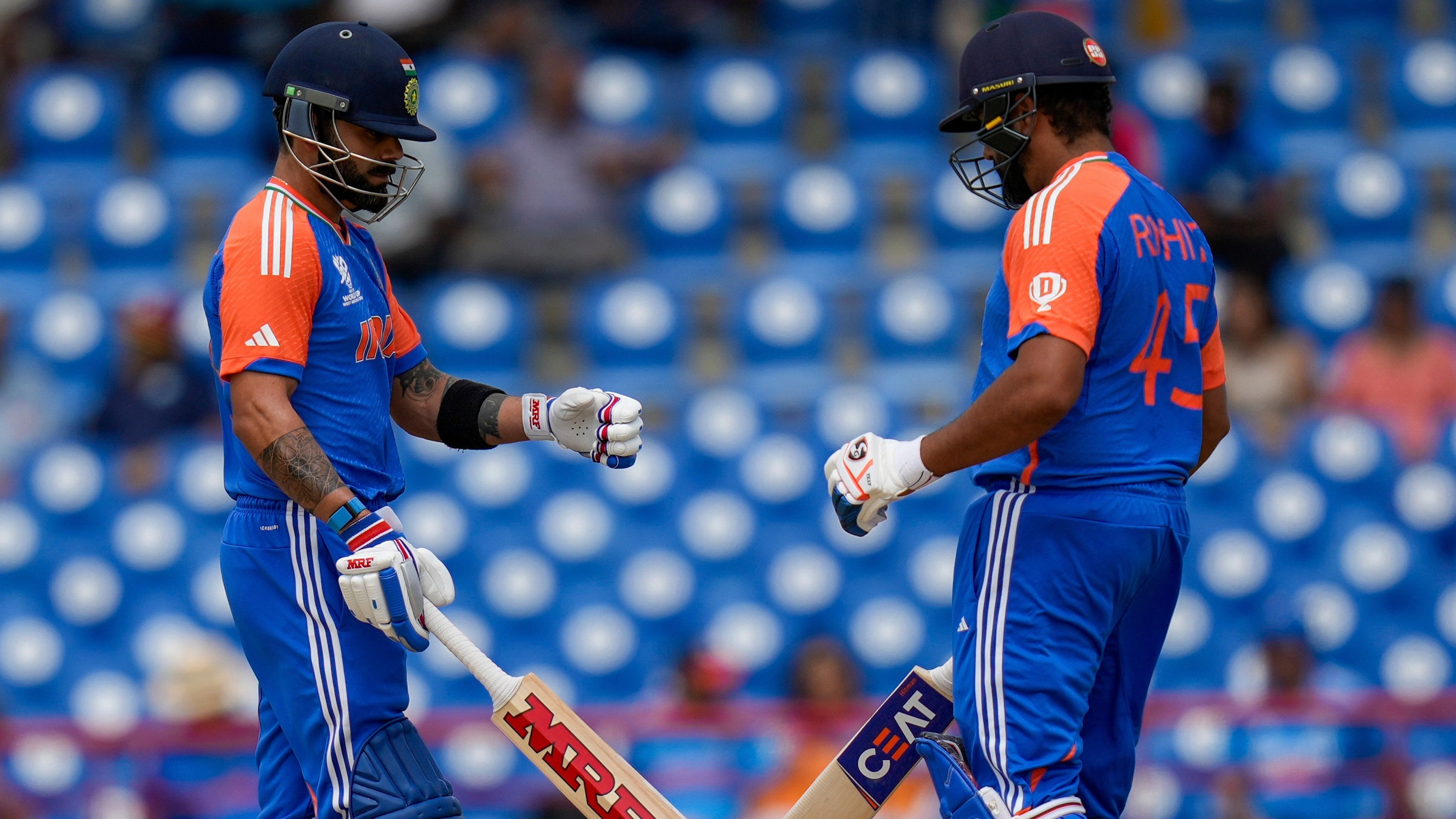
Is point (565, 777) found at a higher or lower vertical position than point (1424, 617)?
higher

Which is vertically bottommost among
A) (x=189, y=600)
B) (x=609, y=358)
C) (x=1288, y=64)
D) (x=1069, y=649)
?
(x=189, y=600)

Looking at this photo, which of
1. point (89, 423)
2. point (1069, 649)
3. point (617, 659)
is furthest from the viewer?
point (89, 423)

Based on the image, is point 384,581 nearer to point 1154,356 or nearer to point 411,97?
point 411,97

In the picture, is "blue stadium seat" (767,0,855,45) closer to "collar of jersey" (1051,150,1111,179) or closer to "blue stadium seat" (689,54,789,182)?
"blue stadium seat" (689,54,789,182)

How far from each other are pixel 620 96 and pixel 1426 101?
4547 millimetres

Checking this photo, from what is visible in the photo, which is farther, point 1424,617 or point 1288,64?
point 1288,64

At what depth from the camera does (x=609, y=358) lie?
872cm

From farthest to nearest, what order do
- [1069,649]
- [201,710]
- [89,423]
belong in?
[89,423] → [201,710] → [1069,649]

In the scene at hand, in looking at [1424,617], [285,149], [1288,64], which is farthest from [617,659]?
[1288,64]

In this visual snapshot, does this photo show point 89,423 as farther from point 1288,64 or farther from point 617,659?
point 1288,64

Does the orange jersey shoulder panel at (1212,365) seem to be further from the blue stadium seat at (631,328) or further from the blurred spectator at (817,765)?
the blue stadium seat at (631,328)

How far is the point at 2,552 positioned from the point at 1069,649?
6.20 metres

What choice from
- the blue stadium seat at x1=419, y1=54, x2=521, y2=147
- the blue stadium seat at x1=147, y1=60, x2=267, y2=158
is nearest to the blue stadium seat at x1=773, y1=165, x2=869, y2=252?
the blue stadium seat at x1=419, y1=54, x2=521, y2=147

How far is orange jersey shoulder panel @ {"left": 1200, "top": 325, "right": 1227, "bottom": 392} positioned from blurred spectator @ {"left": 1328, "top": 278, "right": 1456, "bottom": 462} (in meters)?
4.70
